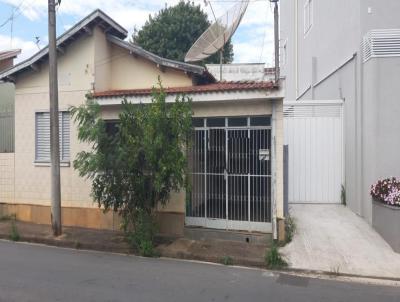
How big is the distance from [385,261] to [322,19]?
9.56 metres

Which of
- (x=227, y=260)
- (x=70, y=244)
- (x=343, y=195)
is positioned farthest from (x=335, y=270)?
(x=70, y=244)

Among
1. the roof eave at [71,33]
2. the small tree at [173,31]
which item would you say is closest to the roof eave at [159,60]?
the roof eave at [71,33]

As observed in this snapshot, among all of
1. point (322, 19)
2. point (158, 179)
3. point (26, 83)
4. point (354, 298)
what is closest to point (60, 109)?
point (26, 83)

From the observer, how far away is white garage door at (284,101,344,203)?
12.0 m

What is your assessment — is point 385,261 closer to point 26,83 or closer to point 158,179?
point 158,179

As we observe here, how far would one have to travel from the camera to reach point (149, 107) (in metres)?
8.59

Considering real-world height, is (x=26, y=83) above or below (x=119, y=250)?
above

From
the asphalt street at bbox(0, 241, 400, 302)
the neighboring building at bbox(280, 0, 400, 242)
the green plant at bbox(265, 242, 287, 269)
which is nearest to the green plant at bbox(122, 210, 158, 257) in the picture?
the asphalt street at bbox(0, 241, 400, 302)

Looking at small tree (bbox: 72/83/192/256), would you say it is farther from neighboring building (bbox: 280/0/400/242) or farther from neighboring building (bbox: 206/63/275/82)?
neighboring building (bbox: 206/63/275/82)

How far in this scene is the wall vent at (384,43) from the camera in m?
9.43

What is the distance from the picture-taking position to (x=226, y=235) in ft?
30.8

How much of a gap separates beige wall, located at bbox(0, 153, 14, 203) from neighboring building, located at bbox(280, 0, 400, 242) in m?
9.19

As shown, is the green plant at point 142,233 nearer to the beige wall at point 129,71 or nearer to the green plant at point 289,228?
the green plant at point 289,228

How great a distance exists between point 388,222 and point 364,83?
3.39 meters
